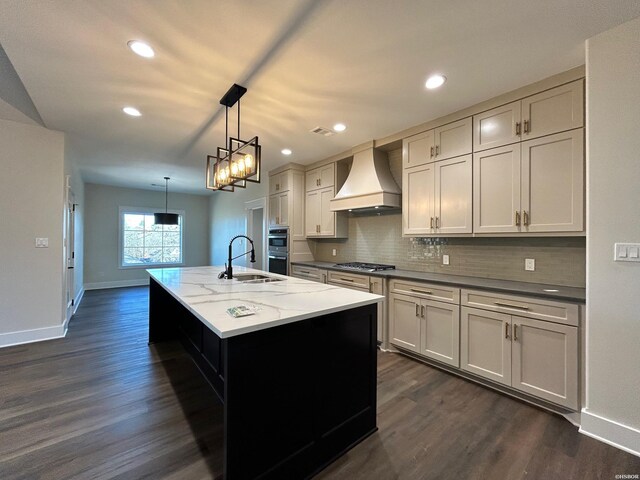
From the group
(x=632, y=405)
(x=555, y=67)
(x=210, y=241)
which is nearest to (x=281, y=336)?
(x=632, y=405)

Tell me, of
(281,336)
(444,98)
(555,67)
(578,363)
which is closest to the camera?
(281,336)

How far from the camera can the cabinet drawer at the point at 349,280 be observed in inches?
133

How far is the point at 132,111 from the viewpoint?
3.00 m

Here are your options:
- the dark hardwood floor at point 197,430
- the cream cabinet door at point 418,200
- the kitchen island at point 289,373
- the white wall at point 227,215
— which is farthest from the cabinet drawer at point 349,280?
the white wall at point 227,215

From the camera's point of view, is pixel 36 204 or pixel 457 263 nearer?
pixel 457 263

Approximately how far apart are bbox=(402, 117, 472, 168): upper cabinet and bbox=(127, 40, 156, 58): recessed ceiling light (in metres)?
2.61

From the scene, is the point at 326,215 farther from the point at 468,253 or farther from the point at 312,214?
the point at 468,253

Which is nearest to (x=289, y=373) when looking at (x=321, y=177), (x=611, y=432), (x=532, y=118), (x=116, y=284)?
(x=611, y=432)

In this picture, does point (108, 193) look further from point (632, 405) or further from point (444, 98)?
point (632, 405)

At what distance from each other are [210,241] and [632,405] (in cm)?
870

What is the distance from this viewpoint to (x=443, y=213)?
2998 millimetres

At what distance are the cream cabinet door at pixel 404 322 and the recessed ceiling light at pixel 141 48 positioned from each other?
3054mm

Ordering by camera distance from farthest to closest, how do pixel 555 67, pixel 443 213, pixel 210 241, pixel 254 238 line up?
1. pixel 210 241
2. pixel 254 238
3. pixel 443 213
4. pixel 555 67

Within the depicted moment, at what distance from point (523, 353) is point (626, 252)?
3.24 ft
